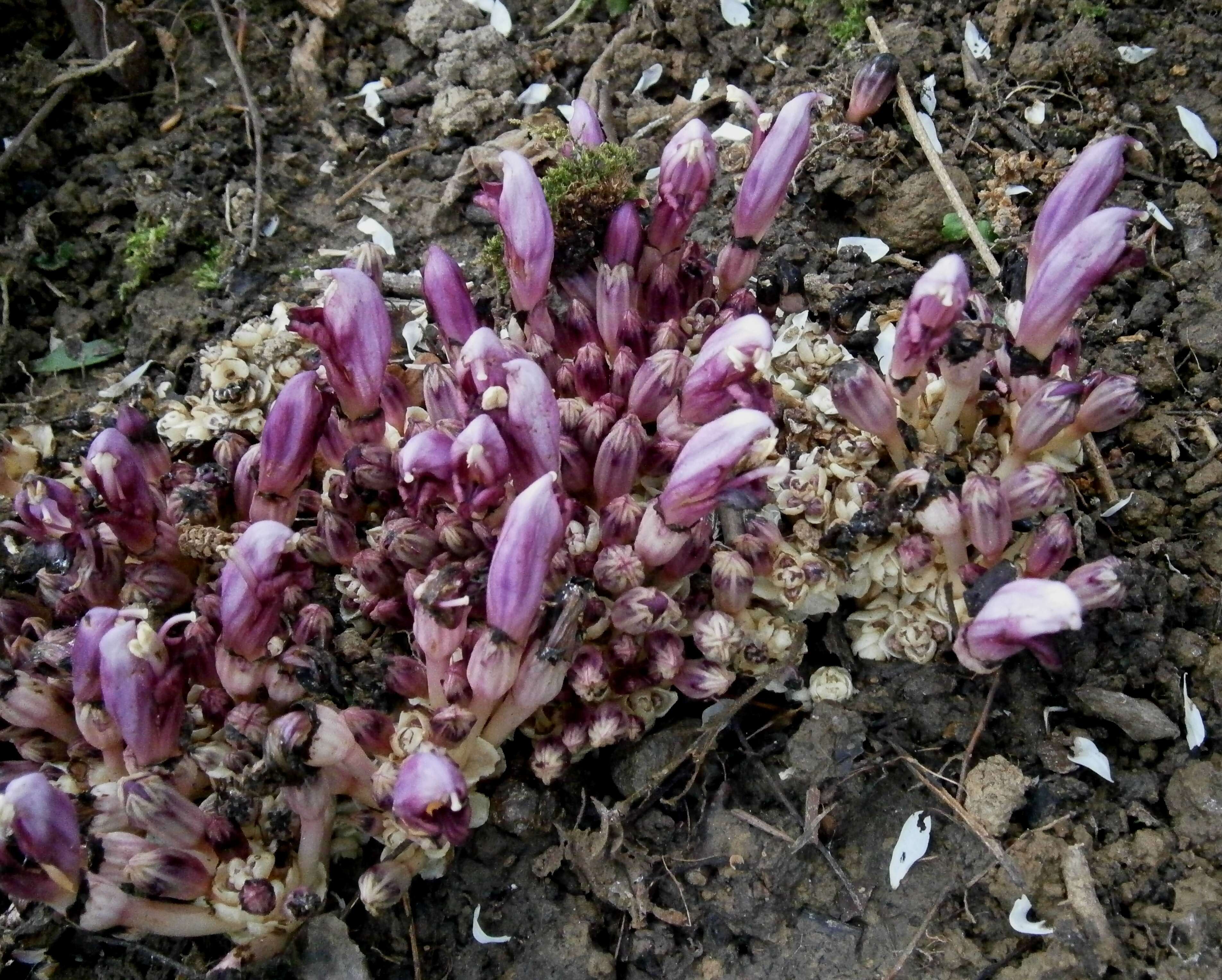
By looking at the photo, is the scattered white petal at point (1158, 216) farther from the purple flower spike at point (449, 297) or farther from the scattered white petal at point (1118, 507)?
the purple flower spike at point (449, 297)

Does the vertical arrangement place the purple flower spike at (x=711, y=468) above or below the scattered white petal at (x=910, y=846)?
above

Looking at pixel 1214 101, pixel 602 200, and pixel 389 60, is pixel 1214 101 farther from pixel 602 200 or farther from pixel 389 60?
pixel 389 60

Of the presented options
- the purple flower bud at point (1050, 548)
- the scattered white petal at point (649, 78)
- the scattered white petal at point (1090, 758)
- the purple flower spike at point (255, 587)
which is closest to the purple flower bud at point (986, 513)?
the purple flower bud at point (1050, 548)

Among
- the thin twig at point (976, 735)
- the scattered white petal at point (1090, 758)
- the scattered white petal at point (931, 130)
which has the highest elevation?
the scattered white petal at point (931, 130)

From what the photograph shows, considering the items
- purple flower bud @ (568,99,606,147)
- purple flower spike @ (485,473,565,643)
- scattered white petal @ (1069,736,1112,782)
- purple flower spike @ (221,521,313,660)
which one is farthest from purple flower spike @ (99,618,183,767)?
scattered white petal @ (1069,736,1112,782)

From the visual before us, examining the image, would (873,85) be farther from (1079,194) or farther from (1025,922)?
(1025,922)

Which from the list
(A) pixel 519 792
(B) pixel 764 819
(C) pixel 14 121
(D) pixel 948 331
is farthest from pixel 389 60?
(B) pixel 764 819

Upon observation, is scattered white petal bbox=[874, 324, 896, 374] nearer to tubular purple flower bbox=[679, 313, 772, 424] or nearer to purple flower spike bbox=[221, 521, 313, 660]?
tubular purple flower bbox=[679, 313, 772, 424]
